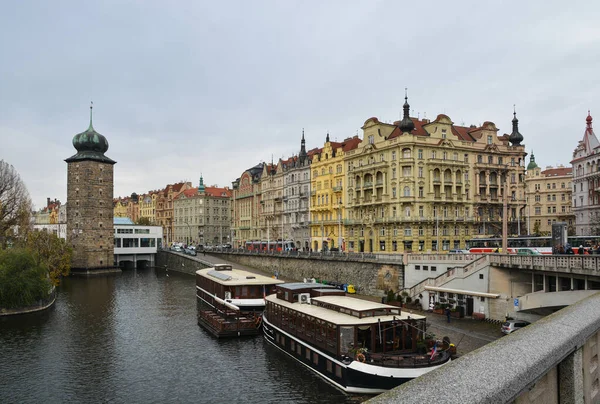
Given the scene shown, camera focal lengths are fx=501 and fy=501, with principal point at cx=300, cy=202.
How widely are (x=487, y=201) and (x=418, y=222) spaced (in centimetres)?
1390

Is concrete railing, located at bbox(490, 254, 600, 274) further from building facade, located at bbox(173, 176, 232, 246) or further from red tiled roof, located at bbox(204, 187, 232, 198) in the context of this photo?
red tiled roof, located at bbox(204, 187, 232, 198)

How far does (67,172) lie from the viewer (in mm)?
106625

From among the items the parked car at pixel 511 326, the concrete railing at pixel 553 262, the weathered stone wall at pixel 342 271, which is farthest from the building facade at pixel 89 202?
the parked car at pixel 511 326

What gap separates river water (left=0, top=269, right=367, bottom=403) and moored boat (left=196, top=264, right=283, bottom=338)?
1111 millimetres

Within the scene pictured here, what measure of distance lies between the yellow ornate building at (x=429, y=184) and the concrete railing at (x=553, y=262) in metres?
34.1

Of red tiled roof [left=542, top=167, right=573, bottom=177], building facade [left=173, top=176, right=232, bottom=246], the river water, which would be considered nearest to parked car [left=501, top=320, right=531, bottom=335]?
the river water

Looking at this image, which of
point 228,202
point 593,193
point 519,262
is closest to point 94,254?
point 228,202

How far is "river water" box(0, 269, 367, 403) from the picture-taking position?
92.2ft

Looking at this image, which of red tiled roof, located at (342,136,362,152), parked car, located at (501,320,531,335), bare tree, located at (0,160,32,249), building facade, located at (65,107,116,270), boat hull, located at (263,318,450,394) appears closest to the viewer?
boat hull, located at (263,318,450,394)

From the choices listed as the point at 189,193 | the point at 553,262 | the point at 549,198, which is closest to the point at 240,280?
the point at 553,262

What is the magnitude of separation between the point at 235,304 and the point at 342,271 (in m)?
22.1

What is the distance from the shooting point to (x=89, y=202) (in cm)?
10544

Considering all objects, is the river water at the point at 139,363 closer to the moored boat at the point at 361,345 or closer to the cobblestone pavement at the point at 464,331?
the moored boat at the point at 361,345

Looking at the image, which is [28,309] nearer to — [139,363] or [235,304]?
[235,304]
